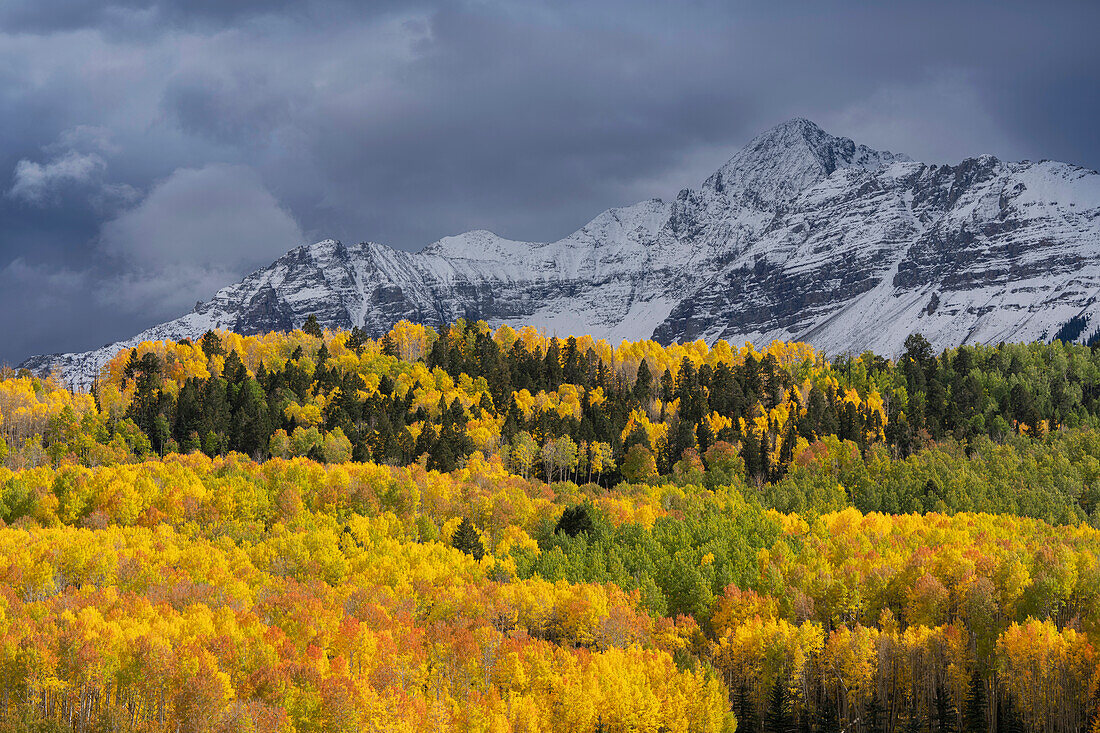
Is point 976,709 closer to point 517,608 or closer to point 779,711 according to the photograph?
point 779,711

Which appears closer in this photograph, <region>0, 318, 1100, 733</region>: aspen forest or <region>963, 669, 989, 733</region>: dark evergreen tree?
<region>0, 318, 1100, 733</region>: aspen forest

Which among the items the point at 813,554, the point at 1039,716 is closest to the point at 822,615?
the point at 813,554

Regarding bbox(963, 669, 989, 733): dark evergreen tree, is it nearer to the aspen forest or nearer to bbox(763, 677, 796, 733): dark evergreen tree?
the aspen forest

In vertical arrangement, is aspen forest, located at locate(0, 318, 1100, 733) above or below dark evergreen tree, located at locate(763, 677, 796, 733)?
above

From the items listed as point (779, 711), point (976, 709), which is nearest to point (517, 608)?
point (779, 711)

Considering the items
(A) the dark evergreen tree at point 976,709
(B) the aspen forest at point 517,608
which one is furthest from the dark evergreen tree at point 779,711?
(A) the dark evergreen tree at point 976,709

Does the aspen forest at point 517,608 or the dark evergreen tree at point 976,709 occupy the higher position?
the aspen forest at point 517,608

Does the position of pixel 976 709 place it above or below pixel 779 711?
below

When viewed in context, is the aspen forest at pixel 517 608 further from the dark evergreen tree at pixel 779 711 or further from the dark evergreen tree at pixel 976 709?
the dark evergreen tree at pixel 976 709

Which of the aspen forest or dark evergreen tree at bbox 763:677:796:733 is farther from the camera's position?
dark evergreen tree at bbox 763:677:796:733

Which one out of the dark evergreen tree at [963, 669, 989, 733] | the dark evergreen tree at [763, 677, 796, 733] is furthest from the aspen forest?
the dark evergreen tree at [963, 669, 989, 733]

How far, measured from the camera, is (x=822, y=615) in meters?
118

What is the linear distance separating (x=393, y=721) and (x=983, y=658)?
6172 centimetres

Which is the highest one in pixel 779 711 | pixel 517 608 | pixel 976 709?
pixel 517 608
